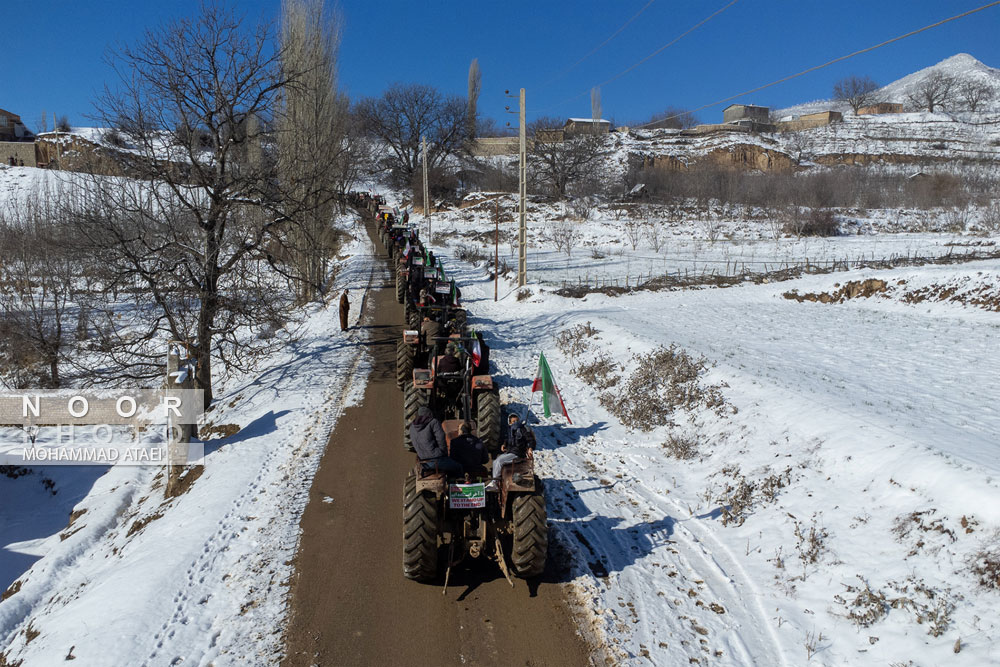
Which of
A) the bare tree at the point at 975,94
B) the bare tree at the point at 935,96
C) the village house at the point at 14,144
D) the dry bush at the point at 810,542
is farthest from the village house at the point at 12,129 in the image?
the bare tree at the point at 975,94

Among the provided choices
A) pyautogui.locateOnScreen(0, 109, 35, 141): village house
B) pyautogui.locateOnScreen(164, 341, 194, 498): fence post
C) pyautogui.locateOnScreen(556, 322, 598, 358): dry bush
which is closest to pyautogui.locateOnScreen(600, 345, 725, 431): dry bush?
pyautogui.locateOnScreen(556, 322, 598, 358): dry bush

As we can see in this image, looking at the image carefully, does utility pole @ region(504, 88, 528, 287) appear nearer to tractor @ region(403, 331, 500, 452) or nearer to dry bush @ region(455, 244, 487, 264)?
dry bush @ region(455, 244, 487, 264)

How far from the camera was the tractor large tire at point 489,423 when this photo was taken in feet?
32.9

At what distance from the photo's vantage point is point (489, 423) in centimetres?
1005

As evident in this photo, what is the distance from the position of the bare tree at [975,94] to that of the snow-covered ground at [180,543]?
5144 inches

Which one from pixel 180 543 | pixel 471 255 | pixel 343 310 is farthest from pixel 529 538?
pixel 471 255

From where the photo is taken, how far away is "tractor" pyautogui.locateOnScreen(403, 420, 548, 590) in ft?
21.3

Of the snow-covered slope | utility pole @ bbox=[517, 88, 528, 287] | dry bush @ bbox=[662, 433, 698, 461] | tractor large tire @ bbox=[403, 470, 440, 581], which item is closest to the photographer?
tractor large tire @ bbox=[403, 470, 440, 581]

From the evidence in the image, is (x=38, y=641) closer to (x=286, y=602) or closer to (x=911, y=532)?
(x=286, y=602)

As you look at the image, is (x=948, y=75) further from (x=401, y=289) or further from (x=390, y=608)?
(x=390, y=608)

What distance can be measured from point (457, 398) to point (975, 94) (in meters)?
143

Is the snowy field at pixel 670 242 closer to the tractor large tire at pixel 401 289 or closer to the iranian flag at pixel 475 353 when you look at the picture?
the tractor large tire at pixel 401 289

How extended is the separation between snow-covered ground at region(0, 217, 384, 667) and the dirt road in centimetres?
32

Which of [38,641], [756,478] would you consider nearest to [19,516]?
[38,641]
